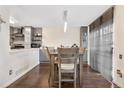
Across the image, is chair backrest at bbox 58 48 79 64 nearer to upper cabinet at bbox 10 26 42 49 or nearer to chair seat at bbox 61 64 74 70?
chair seat at bbox 61 64 74 70

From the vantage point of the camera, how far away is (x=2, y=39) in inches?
168

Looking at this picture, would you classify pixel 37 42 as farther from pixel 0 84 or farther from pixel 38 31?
pixel 0 84

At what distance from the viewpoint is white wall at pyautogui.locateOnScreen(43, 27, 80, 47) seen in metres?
11.8

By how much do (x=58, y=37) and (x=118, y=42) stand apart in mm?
7251

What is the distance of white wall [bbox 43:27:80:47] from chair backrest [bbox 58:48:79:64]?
7.38 metres

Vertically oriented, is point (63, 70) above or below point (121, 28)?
below

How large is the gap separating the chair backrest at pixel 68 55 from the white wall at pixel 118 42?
44.4 inches

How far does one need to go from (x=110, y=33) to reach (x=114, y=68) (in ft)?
3.52

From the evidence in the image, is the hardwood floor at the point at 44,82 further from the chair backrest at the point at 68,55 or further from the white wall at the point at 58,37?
the white wall at the point at 58,37

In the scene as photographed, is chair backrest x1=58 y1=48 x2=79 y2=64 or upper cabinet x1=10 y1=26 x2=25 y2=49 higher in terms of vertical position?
upper cabinet x1=10 y1=26 x2=25 y2=49

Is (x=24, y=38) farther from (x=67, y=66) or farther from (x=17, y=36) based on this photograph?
(x=67, y=66)

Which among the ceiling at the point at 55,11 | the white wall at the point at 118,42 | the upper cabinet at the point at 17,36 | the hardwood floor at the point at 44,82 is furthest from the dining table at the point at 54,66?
the upper cabinet at the point at 17,36

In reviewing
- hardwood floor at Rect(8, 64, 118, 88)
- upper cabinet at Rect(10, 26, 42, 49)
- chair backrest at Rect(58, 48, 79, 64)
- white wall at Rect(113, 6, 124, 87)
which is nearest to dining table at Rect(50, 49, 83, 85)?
hardwood floor at Rect(8, 64, 118, 88)
